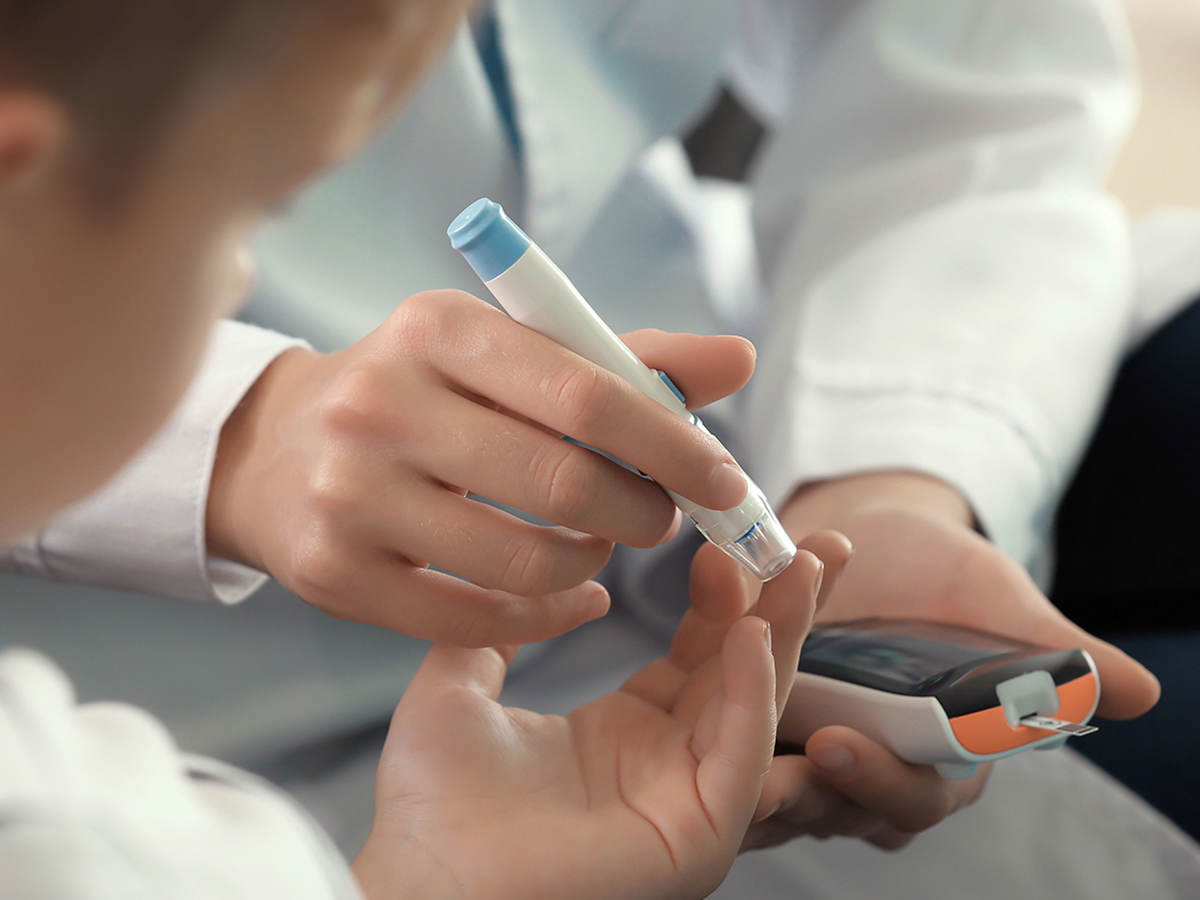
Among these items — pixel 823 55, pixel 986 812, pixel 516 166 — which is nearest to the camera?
pixel 986 812

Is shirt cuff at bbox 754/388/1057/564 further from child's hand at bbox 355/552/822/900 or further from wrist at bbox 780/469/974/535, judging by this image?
child's hand at bbox 355/552/822/900

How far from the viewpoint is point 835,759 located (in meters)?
0.29

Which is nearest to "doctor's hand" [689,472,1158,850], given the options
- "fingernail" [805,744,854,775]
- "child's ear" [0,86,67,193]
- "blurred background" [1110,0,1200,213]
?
"fingernail" [805,744,854,775]

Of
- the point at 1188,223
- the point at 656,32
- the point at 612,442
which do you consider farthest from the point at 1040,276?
the point at 612,442

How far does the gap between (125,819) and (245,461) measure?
163mm

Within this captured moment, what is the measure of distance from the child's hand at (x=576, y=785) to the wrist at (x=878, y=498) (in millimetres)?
130

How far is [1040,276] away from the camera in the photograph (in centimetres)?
48

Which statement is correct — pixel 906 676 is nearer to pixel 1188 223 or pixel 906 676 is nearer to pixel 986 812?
pixel 986 812

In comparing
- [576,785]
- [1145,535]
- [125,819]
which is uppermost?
[125,819]

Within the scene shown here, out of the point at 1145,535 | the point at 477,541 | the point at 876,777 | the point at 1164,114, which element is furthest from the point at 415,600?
the point at 1164,114

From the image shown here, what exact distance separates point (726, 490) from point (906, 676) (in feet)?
0.28

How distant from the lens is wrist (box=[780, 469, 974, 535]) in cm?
40

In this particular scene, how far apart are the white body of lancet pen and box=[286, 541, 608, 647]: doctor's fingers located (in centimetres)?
5

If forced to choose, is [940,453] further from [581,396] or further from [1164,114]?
[1164,114]
